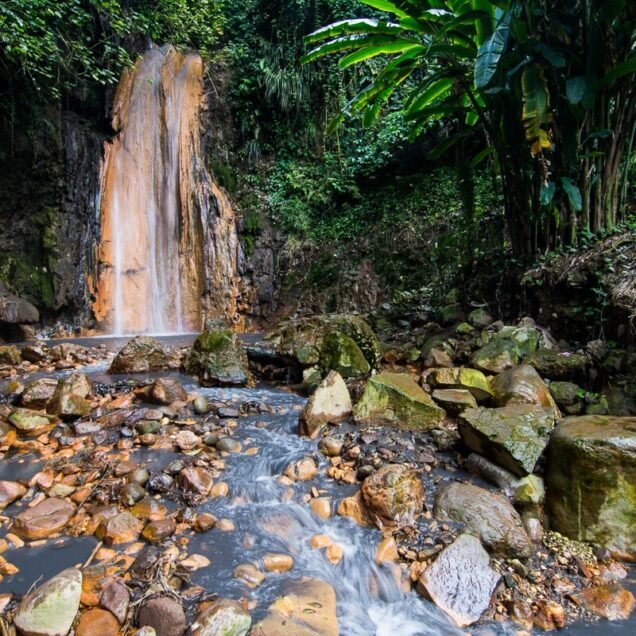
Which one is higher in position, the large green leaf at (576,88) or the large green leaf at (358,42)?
the large green leaf at (358,42)

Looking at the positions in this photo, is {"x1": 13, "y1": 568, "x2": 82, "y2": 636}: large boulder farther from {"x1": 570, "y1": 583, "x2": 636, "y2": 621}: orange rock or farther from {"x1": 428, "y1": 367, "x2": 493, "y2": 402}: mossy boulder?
{"x1": 428, "y1": 367, "x2": 493, "y2": 402}: mossy boulder

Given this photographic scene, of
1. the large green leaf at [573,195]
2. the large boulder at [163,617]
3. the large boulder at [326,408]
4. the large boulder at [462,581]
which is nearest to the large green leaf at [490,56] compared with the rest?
the large green leaf at [573,195]

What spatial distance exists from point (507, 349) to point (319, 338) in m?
2.31

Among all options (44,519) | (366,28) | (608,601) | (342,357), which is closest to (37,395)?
(44,519)

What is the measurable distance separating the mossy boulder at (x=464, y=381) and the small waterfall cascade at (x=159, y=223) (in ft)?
23.2

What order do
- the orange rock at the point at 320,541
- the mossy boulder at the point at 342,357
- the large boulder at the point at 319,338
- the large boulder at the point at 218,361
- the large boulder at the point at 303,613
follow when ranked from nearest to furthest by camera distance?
the large boulder at the point at 303,613
the orange rock at the point at 320,541
the mossy boulder at the point at 342,357
the large boulder at the point at 218,361
the large boulder at the point at 319,338

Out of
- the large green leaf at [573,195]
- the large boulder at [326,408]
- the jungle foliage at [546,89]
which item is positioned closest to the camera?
the large boulder at [326,408]

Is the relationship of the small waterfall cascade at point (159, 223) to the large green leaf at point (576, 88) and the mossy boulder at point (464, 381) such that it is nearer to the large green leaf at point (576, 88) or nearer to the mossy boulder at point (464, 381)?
the mossy boulder at point (464, 381)

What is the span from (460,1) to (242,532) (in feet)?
19.8

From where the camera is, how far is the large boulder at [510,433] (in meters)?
2.58

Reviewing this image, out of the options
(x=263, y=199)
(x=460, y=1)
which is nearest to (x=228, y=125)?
(x=263, y=199)

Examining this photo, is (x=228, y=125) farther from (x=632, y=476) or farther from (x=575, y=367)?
(x=632, y=476)

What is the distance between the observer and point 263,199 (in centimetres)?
1100

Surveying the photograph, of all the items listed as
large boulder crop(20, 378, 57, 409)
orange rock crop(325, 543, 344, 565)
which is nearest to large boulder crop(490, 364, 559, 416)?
orange rock crop(325, 543, 344, 565)
